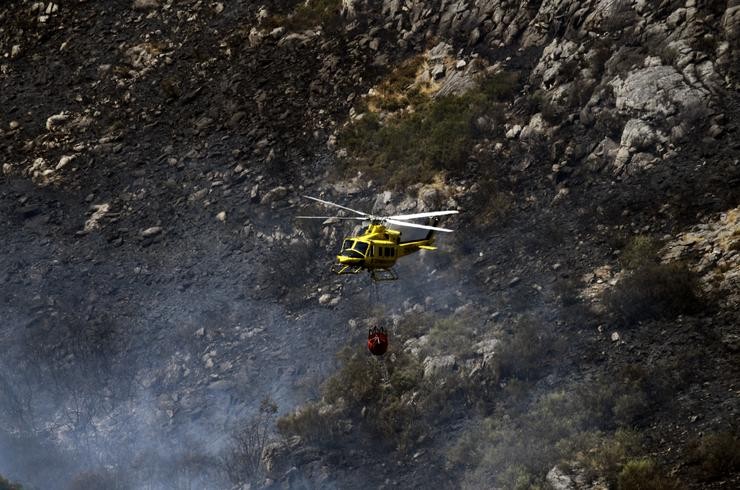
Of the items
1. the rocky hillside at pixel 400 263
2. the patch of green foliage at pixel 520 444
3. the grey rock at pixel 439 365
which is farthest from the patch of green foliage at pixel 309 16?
the patch of green foliage at pixel 520 444

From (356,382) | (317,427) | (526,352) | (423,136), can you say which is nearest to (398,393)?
(356,382)

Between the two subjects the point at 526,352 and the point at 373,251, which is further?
the point at 526,352

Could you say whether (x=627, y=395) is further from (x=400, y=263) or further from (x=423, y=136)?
(x=423, y=136)

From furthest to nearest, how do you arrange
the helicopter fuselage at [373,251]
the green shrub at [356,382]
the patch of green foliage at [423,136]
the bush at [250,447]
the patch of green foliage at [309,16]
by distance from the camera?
the patch of green foliage at [309,16], the patch of green foliage at [423,136], the green shrub at [356,382], the bush at [250,447], the helicopter fuselage at [373,251]

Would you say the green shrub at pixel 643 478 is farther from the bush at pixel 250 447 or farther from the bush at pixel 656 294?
the bush at pixel 250 447

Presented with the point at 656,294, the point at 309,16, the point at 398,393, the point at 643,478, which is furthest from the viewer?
the point at 309,16

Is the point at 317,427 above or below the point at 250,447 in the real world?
above

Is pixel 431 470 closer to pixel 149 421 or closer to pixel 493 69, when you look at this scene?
pixel 149 421

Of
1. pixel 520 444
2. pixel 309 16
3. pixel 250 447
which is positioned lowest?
pixel 250 447
